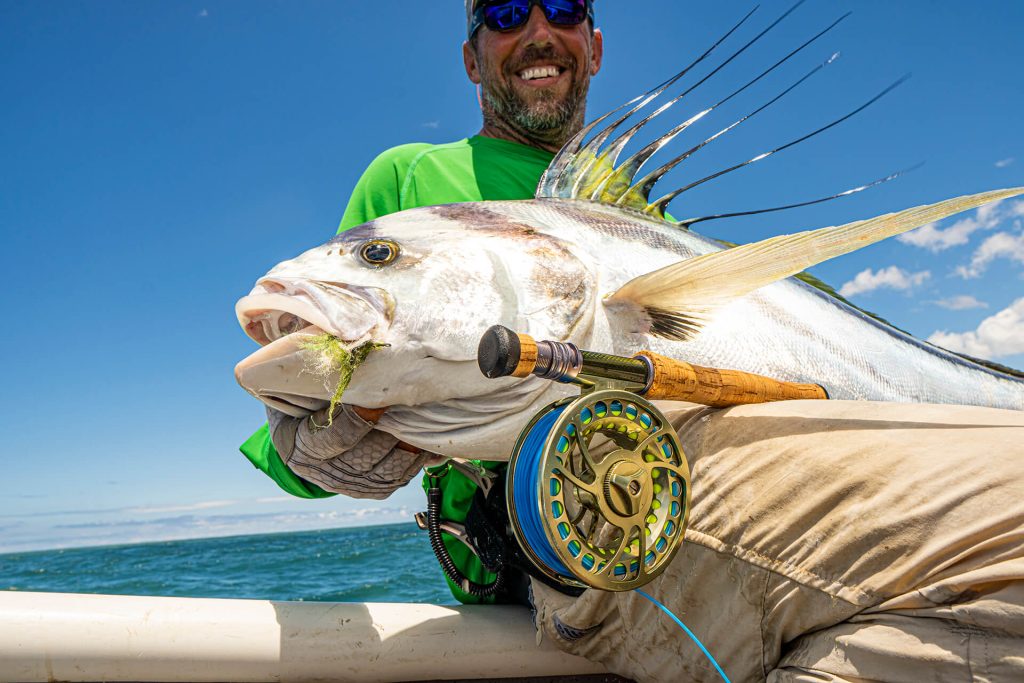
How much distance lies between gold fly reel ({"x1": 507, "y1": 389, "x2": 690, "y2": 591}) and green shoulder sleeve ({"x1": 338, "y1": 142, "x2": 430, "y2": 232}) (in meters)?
1.40

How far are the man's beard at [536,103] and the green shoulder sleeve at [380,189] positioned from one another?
53 centimetres

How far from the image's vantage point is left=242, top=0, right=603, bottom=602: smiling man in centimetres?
171

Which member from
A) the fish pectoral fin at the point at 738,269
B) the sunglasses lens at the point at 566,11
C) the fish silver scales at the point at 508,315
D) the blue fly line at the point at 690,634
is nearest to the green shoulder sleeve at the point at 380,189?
the fish silver scales at the point at 508,315

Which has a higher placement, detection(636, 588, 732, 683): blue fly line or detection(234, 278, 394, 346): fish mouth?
detection(234, 278, 394, 346): fish mouth

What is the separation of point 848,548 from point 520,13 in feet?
8.11

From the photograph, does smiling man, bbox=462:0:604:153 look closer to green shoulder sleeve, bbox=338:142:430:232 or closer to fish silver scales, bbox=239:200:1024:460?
green shoulder sleeve, bbox=338:142:430:232

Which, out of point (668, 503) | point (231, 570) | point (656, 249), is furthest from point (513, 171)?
point (231, 570)

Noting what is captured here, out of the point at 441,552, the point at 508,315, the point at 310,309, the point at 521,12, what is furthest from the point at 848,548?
the point at 521,12

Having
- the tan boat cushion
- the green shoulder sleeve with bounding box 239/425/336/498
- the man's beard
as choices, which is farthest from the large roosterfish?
the man's beard

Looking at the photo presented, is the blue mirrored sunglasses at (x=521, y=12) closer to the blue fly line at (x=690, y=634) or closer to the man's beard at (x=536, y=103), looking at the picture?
the man's beard at (x=536, y=103)

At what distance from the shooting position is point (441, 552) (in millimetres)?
2223

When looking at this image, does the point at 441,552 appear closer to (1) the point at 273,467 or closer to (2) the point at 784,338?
(1) the point at 273,467

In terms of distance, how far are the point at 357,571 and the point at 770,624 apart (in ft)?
52.8

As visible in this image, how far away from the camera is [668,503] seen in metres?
1.26
